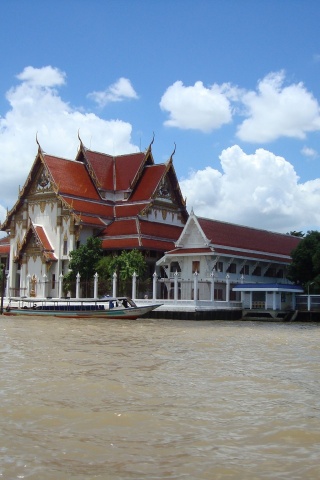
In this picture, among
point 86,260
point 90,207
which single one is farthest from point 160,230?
point 86,260

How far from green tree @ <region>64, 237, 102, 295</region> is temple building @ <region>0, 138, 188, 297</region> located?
1206 millimetres

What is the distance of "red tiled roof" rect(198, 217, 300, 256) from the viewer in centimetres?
3919

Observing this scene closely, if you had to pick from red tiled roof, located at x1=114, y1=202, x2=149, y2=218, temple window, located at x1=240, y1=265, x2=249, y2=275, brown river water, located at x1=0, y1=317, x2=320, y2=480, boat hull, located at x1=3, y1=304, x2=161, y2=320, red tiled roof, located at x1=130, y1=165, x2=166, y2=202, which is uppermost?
red tiled roof, located at x1=130, y1=165, x2=166, y2=202

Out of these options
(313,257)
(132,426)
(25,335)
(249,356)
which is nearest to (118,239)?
(313,257)

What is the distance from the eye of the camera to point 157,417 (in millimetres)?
7309

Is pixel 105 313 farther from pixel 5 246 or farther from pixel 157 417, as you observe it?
pixel 157 417

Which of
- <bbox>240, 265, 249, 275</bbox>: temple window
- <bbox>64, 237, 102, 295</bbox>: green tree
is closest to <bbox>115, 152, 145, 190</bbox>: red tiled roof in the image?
<bbox>64, 237, 102, 295</bbox>: green tree

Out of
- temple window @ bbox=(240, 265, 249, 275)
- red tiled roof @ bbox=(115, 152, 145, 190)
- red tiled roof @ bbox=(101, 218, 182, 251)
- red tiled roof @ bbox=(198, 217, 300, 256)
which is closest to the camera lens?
red tiled roof @ bbox=(198, 217, 300, 256)

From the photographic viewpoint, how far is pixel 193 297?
1425 inches

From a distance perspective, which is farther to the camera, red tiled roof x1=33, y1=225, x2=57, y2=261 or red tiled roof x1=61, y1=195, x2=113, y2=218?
red tiled roof x1=61, y1=195, x2=113, y2=218

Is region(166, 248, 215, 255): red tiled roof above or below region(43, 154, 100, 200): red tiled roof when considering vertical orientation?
below

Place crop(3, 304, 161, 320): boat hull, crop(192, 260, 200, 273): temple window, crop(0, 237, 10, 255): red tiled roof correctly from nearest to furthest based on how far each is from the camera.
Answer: crop(3, 304, 161, 320): boat hull → crop(192, 260, 200, 273): temple window → crop(0, 237, 10, 255): red tiled roof

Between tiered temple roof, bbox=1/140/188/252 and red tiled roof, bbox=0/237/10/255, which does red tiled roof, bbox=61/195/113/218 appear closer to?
tiered temple roof, bbox=1/140/188/252

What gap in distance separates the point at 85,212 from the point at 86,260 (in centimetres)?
516
